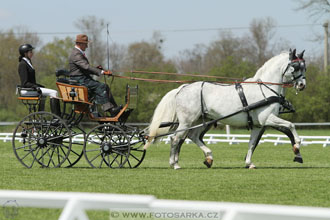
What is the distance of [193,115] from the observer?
12.3 metres

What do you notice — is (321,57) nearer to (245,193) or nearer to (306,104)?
(306,104)

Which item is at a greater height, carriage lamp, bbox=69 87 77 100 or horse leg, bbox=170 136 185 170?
carriage lamp, bbox=69 87 77 100

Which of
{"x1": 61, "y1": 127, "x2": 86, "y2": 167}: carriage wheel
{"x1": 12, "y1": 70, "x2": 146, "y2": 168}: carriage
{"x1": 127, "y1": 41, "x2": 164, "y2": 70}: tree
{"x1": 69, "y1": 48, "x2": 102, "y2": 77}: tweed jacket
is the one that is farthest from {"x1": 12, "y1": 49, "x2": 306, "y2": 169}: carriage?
{"x1": 127, "y1": 41, "x2": 164, "y2": 70}: tree

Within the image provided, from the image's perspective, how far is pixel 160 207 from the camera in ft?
11.4

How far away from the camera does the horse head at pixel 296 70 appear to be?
1202 cm

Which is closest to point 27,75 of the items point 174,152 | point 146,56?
point 174,152

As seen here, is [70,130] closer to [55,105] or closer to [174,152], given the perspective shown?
[55,105]

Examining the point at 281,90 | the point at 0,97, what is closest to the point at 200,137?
the point at 281,90

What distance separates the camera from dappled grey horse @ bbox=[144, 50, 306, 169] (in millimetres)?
12023

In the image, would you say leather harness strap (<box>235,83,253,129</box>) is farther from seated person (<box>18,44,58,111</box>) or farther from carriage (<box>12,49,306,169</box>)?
seated person (<box>18,44,58,111</box>)

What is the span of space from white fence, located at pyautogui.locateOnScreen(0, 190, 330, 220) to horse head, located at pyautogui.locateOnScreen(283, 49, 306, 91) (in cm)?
844

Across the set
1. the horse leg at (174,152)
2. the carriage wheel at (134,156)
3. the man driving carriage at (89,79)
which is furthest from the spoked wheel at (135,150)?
the man driving carriage at (89,79)

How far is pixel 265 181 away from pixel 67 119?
15.1 ft

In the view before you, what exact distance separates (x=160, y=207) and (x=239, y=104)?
344 inches
